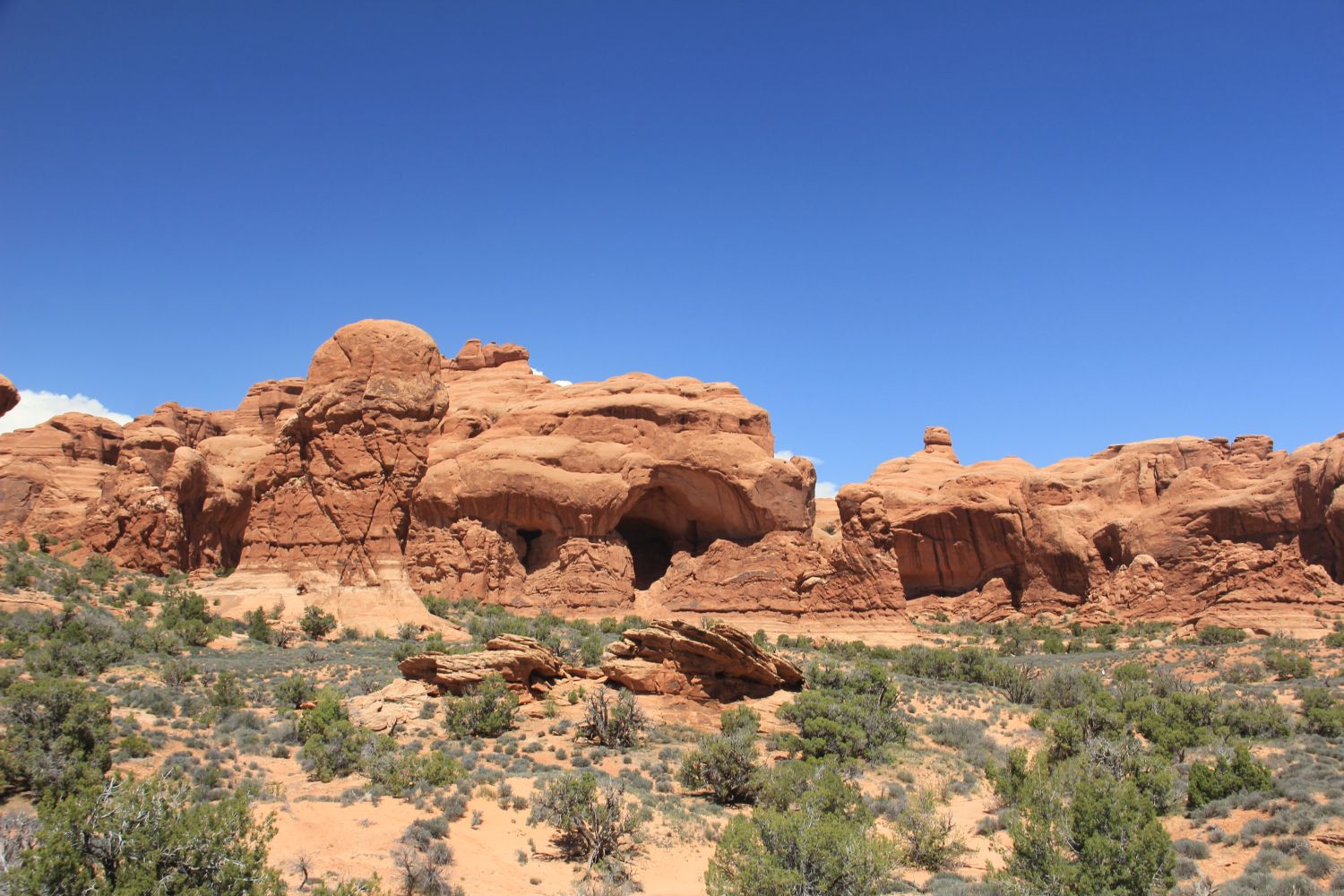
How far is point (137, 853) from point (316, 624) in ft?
64.3

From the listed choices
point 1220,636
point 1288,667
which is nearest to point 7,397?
point 1288,667

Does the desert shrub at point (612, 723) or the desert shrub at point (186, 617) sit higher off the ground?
the desert shrub at point (186, 617)

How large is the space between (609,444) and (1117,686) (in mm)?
19694

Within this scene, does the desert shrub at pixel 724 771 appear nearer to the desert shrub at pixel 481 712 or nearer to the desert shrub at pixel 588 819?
the desert shrub at pixel 588 819

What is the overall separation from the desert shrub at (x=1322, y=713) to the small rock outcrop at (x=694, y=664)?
11.7 metres

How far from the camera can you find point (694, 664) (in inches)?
919

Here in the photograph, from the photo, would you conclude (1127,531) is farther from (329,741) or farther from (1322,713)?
(329,741)

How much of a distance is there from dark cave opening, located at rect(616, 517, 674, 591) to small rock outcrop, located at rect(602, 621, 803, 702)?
56.6ft

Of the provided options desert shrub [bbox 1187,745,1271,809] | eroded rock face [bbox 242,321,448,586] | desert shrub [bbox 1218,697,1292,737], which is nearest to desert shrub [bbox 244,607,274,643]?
eroded rock face [bbox 242,321,448,586]

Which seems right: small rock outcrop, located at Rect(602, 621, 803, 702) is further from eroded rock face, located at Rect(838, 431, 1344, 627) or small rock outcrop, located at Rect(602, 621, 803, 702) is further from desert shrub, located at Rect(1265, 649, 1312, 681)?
desert shrub, located at Rect(1265, 649, 1312, 681)

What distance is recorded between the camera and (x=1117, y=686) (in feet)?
88.1

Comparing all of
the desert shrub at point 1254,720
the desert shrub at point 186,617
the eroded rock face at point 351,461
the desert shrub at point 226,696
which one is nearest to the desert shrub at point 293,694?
the desert shrub at point 226,696

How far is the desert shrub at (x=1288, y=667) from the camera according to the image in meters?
27.3

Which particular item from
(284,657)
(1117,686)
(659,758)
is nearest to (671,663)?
(659,758)
